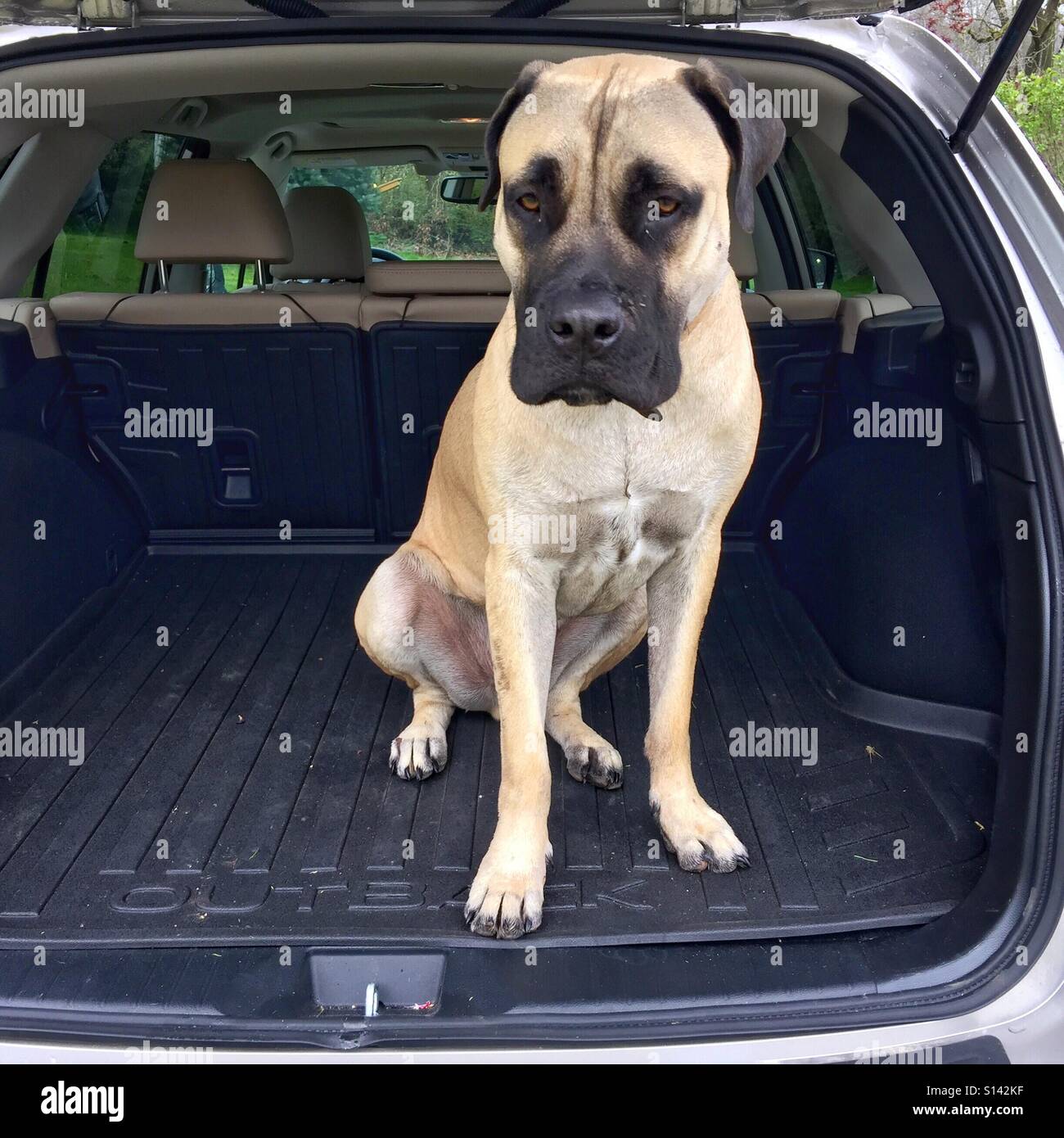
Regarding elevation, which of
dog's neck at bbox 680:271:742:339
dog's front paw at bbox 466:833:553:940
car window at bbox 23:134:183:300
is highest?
car window at bbox 23:134:183:300

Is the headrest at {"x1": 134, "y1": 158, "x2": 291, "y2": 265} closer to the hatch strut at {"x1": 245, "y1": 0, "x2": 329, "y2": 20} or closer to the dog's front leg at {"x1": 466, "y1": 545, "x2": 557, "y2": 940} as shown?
the hatch strut at {"x1": 245, "y1": 0, "x2": 329, "y2": 20}

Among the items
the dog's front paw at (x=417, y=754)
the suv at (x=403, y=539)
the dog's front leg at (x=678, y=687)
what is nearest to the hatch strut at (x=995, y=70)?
the suv at (x=403, y=539)

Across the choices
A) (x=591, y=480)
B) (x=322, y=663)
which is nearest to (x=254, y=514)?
(x=322, y=663)

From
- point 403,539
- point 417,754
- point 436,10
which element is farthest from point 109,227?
point 417,754

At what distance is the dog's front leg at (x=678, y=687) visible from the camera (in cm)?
196

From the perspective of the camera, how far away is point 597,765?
223cm

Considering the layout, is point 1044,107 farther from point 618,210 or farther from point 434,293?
point 618,210

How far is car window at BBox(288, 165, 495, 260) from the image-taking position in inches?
147

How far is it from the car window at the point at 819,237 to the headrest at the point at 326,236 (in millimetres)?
1649

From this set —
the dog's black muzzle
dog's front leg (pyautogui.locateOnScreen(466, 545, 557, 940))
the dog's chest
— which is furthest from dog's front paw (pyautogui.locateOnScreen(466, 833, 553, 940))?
the dog's black muzzle

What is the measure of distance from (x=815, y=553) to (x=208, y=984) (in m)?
2.04

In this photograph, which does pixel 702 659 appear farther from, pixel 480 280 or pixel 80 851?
pixel 80 851

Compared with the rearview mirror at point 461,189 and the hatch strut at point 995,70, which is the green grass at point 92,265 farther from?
the hatch strut at point 995,70

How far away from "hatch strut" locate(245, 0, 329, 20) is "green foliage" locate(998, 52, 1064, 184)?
16.6ft
